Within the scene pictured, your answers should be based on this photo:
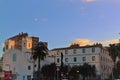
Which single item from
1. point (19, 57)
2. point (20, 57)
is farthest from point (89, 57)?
Result: point (19, 57)

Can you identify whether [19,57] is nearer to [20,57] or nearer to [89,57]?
[20,57]

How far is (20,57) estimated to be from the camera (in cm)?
12788

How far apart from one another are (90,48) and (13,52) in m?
31.0

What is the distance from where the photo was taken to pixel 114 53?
12162 cm

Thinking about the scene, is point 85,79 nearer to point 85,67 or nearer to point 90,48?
point 85,67

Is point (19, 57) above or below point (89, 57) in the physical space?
above

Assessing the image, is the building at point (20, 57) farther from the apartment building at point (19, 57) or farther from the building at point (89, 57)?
the building at point (89, 57)

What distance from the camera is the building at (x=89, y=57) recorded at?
12756cm

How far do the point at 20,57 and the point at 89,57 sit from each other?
27.5 meters

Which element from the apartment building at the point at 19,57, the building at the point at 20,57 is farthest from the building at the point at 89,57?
the apartment building at the point at 19,57

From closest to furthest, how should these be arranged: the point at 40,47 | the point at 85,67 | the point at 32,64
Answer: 1. the point at 40,47
2. the point at 85,67
3. the point at 32,64

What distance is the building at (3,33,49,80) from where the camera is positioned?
410 ft

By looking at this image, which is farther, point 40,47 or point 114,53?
point 114,53

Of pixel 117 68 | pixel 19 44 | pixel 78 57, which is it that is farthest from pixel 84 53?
pixel 19 44
